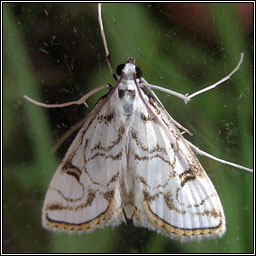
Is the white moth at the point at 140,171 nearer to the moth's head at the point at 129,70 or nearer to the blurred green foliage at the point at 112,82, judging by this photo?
the moth's head at the point at 129,70

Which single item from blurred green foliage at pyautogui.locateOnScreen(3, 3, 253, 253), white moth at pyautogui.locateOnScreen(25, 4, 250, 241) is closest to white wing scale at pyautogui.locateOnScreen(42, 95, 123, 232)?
white moth at pyautogui.locateOnScreen(25, 4, 250, 241)

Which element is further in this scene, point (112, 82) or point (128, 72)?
point (112, 82)

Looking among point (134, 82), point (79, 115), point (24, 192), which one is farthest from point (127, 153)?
point (24, 192)

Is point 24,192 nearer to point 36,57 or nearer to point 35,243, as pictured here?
point 35,243

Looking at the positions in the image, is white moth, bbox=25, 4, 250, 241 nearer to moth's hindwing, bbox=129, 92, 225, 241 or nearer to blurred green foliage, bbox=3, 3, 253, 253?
moth's hindwing, bbox=129, 92, 225, 241

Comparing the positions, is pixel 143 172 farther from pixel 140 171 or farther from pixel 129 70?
pixel 129 70

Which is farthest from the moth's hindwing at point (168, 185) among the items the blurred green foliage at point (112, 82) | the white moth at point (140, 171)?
the blurred green foliage at point (112, 82)

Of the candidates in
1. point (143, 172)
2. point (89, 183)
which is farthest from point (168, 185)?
point (89, 183)
